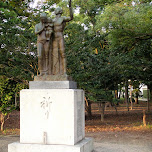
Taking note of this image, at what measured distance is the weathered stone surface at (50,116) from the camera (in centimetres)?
593

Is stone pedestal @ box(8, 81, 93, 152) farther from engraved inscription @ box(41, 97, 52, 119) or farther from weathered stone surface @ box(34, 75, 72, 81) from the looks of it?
weathered stone surface @ box(34, 75, 72, 81)

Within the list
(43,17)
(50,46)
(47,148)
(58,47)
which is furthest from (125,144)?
(43,17)

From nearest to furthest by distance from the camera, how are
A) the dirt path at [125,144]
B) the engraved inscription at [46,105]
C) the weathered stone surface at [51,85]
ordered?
the engraved inscription at [46,105]
the weathered stone surface at [51,85]
the dirt path at [125,144]

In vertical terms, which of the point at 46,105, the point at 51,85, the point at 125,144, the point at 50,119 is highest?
the point at 51,85

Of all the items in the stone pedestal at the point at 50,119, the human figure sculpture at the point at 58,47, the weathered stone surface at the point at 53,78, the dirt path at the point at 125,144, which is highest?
the human figure sculpture at the point at 58,47

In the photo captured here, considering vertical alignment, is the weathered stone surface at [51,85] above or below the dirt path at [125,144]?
above

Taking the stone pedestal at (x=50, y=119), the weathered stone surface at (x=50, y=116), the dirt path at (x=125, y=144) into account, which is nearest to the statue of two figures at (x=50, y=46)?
the stone pedestal at (x=50, y=119)

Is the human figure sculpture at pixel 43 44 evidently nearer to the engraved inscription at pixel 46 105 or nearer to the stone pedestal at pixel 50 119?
the stone pedestal at pixel 50 119

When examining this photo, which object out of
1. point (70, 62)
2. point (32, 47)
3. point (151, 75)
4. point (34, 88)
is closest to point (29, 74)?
point (32, 47)

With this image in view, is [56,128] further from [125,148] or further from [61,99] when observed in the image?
[125,148]

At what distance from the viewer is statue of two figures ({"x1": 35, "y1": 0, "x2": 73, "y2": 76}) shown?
21.5 ft

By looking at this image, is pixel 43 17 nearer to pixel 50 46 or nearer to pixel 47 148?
pixel 50 46

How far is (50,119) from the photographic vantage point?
6035 millimetres

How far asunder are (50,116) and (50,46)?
1.96 m
